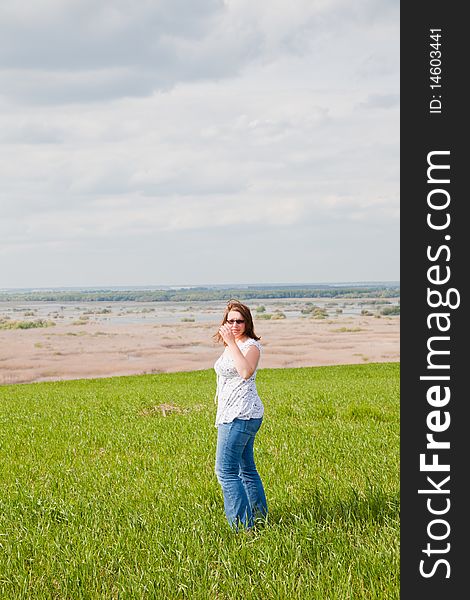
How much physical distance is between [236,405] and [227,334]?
0.65 meters

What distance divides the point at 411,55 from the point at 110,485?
7.24 meters

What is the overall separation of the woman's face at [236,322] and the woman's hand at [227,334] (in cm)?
7

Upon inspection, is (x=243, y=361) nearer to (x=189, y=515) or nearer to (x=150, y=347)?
(x=189, y=515)

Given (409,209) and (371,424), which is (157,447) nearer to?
(371,424)

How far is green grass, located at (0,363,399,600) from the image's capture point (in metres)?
5.14

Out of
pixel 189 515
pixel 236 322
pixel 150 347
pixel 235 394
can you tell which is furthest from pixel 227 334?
pixel 150 347

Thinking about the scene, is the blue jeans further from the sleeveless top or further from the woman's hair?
the woman's hair

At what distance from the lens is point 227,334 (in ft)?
19.8

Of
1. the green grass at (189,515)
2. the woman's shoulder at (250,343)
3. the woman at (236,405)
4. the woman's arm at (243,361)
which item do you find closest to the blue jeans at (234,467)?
the woman at (236,405)

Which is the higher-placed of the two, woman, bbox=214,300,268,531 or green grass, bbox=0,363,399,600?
woman, bbox=214,300,268,531

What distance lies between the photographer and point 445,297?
2.61 meters

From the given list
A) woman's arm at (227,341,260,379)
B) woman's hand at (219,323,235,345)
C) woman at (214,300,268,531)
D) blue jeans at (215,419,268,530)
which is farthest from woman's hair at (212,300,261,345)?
blue jeans at (215,419,268,530)

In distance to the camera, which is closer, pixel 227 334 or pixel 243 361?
pixel 243 361

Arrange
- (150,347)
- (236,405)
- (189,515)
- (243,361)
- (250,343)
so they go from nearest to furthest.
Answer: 1. (243,361)
2. (236,405)
3. (250,343)
4. (189,515)
5. (150,347)
